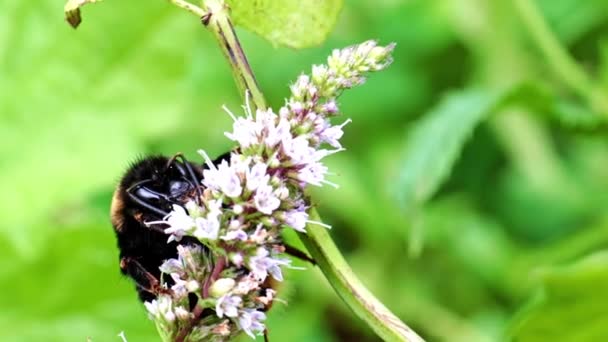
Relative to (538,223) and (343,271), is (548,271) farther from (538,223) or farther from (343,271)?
(538,223)

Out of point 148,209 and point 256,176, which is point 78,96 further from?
point 256,176

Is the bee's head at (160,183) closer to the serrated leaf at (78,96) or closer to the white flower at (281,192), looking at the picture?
the white flower at (281,192)

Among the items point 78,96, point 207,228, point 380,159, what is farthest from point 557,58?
point 207,228

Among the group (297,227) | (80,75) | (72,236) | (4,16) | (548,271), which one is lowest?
(548,271)

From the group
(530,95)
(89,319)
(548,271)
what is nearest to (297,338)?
(89,319)

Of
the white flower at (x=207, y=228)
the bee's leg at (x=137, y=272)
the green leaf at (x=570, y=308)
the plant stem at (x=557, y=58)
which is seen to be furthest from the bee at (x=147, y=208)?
the plant stem at (x=557, y=58)

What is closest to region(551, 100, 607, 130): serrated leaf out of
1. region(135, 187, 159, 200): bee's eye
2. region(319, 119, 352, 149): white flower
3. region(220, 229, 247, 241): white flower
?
region(135, 187, 159, 200): bee's eye
